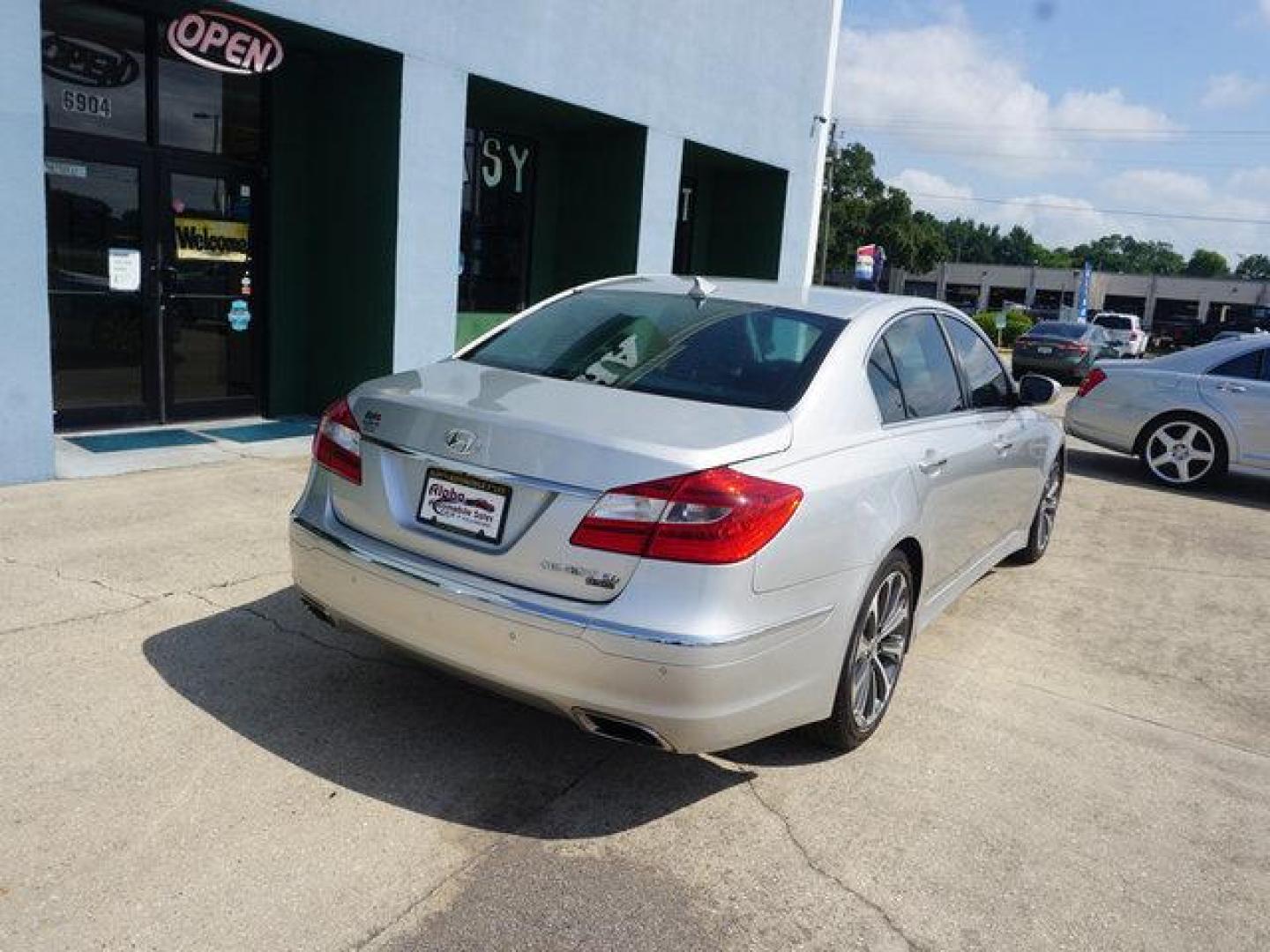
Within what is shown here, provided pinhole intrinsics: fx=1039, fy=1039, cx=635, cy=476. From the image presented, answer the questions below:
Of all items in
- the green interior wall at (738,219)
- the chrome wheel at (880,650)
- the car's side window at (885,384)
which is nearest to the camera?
the chrome wheel at (880,650)

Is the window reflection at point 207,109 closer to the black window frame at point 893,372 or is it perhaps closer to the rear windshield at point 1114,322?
the black window frame at point 893,372

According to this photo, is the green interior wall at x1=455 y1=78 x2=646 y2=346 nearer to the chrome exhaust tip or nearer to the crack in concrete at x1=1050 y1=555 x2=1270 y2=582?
the crack in concrete at x1=1050 y1=555 x2=1270 y2=582

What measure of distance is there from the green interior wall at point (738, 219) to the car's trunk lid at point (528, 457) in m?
10.8

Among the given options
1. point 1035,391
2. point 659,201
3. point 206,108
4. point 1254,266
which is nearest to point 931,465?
point 1035,391

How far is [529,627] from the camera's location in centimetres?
293

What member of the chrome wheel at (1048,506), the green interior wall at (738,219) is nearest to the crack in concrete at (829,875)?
the chrome wheel at (1048,506)

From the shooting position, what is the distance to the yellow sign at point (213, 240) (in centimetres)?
811

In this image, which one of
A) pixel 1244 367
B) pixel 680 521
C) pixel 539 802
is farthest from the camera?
pixel 1244 367

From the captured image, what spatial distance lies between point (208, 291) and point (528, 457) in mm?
6403

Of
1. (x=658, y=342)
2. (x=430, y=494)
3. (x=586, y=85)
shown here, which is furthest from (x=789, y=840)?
(x=586, y=85)

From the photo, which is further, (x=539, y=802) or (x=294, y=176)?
(x=294, y=176)

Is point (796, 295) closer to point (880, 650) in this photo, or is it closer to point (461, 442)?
point (880, 650)

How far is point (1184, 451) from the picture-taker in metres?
9.73

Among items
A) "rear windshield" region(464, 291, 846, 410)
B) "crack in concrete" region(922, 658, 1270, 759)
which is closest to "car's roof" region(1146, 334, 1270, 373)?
"crack in concrete" region(922, 658, 1270, 759)
